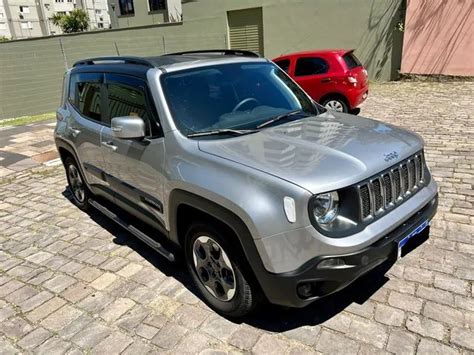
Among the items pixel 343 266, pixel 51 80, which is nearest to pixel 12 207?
pixel 343 266

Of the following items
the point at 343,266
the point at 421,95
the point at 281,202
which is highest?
the point at 281,202

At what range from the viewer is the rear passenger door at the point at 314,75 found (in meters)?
9.06

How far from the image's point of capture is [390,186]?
2568 millimetres

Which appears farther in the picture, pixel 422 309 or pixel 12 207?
pixel 12 207

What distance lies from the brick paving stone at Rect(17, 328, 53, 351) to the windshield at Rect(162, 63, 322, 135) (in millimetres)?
1811

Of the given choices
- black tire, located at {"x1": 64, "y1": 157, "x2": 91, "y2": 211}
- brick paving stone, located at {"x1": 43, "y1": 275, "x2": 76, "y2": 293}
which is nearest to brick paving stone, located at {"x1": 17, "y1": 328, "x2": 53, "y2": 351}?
brick paving stone, located at {"x1": 43, "y1": 275, "x2": 76, "y2": 293}

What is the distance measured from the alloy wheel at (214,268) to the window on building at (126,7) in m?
28.0

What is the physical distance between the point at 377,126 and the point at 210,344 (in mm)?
2134

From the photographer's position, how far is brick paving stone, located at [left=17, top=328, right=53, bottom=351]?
2750mm

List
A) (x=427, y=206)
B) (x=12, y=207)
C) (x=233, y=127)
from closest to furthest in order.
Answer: (x=427, y=206) → (x=233, y=127) → (x=12, y=207)

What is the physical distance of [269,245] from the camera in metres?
2.28

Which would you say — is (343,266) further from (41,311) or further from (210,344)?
(41,311)

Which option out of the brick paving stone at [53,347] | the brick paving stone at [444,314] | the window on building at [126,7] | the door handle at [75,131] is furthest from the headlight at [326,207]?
the window on building at [126,7]

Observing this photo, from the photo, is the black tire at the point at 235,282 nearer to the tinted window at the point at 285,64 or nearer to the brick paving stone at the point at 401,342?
the brick paving stone at the point at 401,342
